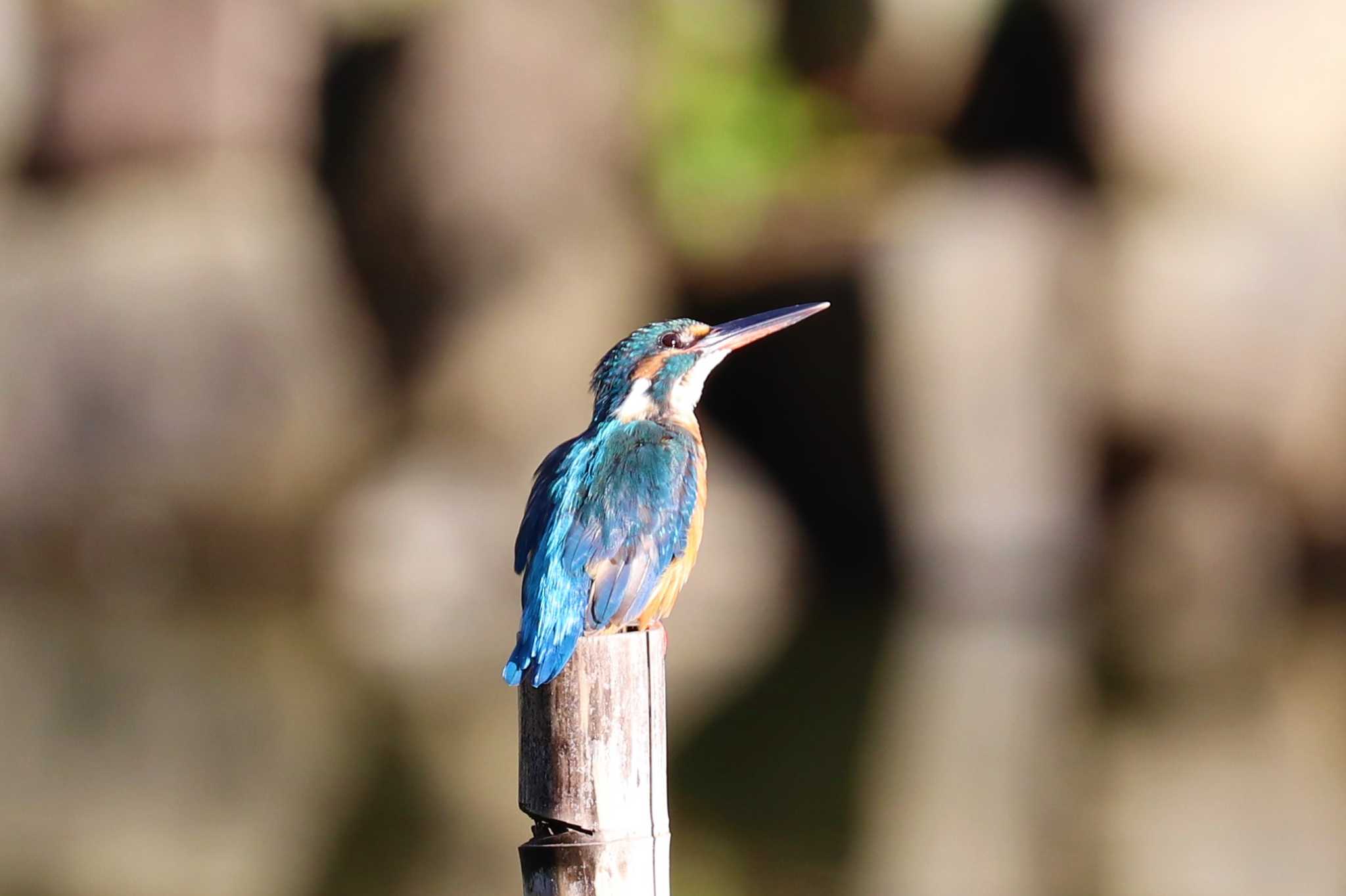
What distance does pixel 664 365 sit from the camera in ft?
11.9

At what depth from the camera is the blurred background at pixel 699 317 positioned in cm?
991

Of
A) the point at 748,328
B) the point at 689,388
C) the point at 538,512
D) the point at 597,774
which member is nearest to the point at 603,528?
the point at 538,512

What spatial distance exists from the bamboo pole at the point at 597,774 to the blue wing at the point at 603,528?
12cm

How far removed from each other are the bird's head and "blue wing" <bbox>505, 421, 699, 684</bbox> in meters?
0.23

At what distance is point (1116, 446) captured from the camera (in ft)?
33.4

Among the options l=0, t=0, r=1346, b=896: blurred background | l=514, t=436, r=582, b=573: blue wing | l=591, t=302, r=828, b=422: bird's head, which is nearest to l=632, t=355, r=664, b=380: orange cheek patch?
l=591, t=302, r=828, b=422: bird's head

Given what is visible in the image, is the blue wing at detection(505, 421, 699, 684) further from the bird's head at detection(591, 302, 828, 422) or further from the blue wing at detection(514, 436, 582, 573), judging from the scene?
the bird's head at detection(591, 302, 828, 422)

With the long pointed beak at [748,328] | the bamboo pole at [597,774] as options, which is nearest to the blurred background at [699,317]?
the long pointed beak at [748,328]

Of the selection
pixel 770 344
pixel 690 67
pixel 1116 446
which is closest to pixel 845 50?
pixel 690 67

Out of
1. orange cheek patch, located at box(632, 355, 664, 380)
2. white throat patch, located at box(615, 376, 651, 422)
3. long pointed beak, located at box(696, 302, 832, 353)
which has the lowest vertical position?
white throat patch, located at box(615, 376, 651, 422)

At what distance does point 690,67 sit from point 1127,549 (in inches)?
176

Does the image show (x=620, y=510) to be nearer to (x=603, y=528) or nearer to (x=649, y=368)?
(x=603, y=528)

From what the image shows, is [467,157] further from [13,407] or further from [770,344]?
[13,407]

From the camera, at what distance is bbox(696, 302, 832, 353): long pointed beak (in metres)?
3.68
